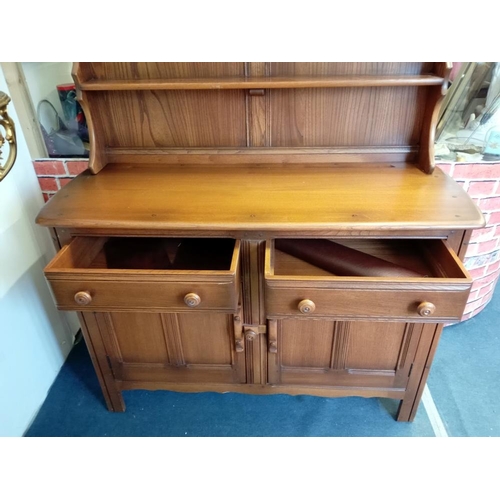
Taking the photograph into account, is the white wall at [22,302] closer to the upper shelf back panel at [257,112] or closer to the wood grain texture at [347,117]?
the upper shelf back panel at [257,112]

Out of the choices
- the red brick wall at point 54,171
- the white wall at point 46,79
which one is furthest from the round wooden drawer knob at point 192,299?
the white wall at point 46,79

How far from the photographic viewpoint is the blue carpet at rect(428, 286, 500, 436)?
139 centimetres

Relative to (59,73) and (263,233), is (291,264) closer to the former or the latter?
(263,233)

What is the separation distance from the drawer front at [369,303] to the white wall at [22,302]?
869 mm

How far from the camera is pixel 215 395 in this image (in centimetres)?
151

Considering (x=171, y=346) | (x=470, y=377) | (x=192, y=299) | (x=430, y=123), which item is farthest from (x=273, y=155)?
(x=470, y=377)

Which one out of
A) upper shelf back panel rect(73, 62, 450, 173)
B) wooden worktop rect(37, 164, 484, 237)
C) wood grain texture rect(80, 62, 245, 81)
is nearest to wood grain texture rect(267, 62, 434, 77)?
upper shelf back panel rect(73, 62, 450, 173)

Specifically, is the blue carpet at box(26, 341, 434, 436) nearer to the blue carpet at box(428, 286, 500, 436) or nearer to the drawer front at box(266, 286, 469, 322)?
the blue carpet at box(428, 286, 500, 436)

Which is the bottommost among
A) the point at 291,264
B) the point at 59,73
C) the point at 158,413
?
the point at 158,413

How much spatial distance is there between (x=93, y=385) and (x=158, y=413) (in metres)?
0.30

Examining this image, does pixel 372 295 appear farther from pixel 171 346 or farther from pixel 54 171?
pixel 54 171

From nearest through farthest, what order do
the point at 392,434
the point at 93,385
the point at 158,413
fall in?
the point at 392,434 → the point at 158,413 → the point at 93,385

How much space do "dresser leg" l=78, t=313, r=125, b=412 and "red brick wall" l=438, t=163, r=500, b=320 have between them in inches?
49.7

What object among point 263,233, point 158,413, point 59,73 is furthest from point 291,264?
point 59,73
